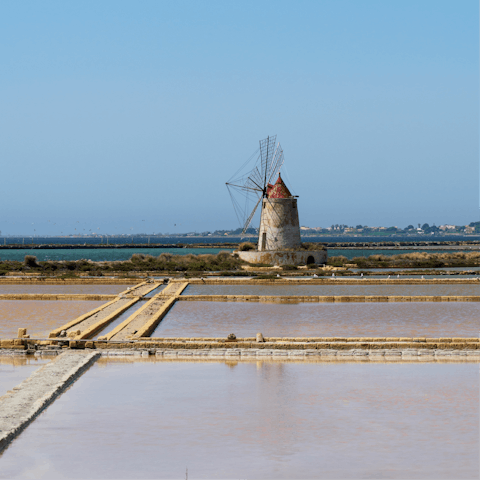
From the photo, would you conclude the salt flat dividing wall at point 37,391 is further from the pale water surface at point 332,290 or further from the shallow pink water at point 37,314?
the pale water surface at point 332,290

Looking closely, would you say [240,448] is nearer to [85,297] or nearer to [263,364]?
[263,364]

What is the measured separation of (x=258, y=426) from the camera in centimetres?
545

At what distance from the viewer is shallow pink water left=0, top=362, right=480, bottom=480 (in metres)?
4.49

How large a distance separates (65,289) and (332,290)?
7130 millimetres

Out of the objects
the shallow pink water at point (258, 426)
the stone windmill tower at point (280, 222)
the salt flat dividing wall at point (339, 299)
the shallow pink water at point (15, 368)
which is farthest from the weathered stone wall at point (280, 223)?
the shallow pink water at point (258, 426)

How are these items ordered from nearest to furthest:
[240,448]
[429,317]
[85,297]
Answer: [240,448] < [429,317] < [85,297]

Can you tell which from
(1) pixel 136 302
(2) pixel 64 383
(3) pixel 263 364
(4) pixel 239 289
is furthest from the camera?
(4) pixel 239 289

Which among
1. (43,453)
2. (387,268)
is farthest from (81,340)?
(387,268)

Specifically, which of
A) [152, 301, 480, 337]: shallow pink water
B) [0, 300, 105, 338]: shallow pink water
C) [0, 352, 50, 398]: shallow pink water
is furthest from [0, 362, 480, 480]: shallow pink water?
[0, 300, 105, 338]: shallow pink water

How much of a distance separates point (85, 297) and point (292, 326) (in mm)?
6320

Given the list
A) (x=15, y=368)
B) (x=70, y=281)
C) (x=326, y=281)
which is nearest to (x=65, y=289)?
(x=70, y=281)

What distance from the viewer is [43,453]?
4742 mm

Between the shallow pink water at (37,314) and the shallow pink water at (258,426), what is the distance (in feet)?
10.6

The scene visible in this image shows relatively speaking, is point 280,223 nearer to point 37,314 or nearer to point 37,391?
point 37,314
